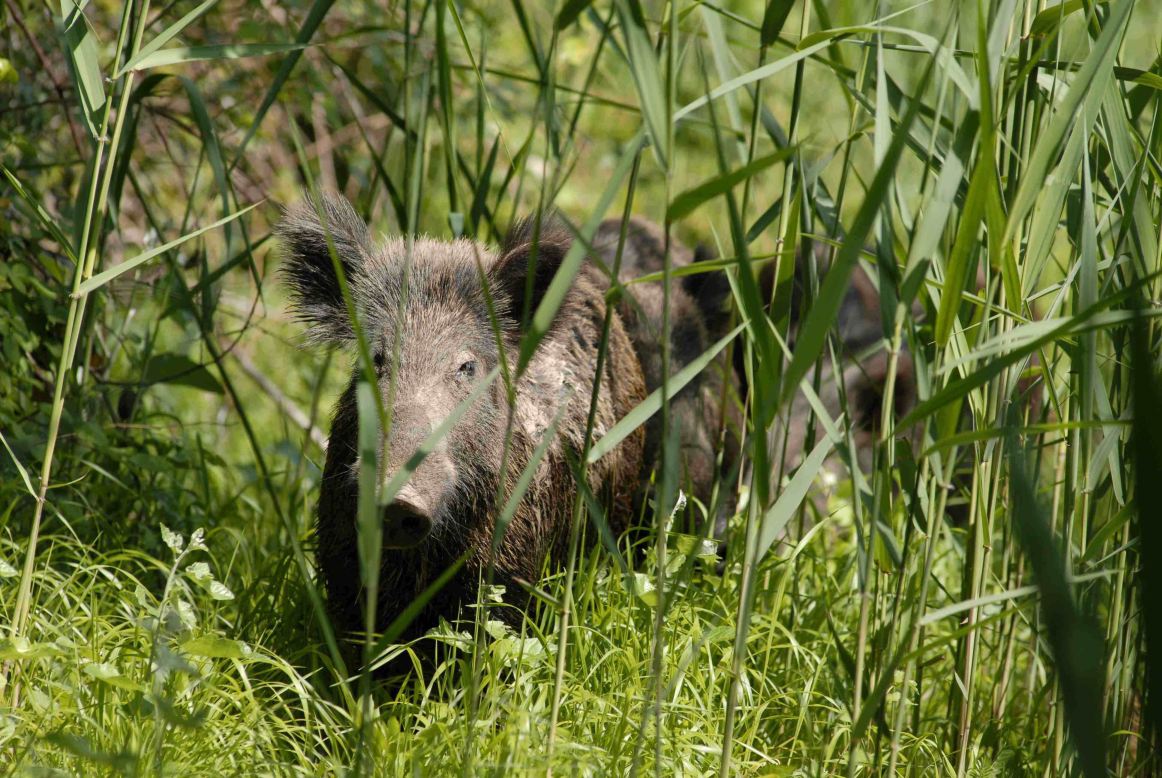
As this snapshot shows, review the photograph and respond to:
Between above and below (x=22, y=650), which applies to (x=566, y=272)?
above

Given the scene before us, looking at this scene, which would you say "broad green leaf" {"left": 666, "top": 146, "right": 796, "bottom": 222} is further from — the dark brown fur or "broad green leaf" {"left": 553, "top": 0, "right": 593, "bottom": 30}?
the dark brown fur

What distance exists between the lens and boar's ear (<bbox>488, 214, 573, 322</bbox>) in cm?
307

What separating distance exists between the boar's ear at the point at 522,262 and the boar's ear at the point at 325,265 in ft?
1.29

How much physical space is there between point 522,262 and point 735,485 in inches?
48.4

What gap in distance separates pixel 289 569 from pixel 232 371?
→ 252cm

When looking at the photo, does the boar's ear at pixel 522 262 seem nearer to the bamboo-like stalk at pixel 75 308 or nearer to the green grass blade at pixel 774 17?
the green grass blade at pixel 774 17

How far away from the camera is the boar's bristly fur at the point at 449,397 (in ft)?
9.55

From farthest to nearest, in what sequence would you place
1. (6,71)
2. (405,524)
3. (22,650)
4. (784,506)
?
(6,71) < (405,524) < (22,650) < (784,506)

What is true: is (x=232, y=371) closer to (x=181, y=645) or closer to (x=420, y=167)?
(x=181, y=645)

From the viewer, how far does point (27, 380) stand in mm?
3262

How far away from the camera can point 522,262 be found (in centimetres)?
312

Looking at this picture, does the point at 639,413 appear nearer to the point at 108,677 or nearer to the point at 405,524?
the point at 405,524

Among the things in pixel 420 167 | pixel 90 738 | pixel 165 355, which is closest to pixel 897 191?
pixel 420 167

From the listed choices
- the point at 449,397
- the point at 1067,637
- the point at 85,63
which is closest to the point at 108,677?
the point at 449,397
